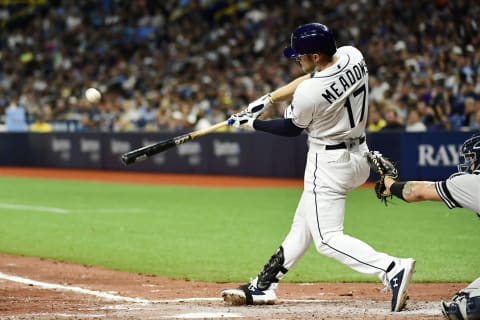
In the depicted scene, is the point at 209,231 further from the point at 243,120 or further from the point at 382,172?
the point at 382,172

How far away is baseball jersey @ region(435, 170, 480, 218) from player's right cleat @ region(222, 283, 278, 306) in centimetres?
185

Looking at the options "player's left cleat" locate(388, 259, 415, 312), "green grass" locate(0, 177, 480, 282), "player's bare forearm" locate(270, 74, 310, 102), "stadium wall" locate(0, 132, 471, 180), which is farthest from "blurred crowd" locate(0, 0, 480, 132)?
"player's left cleat" locate(388, 259, 415, 312)

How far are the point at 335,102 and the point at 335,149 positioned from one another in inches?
14.5

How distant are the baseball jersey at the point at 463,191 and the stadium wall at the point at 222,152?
1217cm

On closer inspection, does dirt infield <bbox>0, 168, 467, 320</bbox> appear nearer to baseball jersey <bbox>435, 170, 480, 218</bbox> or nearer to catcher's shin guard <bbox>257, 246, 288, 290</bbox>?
catcher's shin guard <bbox>257, 246, 288, 290</bbox>

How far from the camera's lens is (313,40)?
6.59 m

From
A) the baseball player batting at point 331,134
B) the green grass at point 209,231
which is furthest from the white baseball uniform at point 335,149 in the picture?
the green grass at point 209,231

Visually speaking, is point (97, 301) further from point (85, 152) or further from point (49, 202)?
point (85, 152)

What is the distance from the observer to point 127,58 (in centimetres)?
3266

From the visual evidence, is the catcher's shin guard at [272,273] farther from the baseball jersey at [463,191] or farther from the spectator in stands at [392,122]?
the spectator in stands at [392,122]

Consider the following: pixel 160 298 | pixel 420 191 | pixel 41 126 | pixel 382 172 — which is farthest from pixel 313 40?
pixel 41 126

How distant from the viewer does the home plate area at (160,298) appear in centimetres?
643

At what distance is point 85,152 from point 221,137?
5112 mm

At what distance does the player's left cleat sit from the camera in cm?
636
